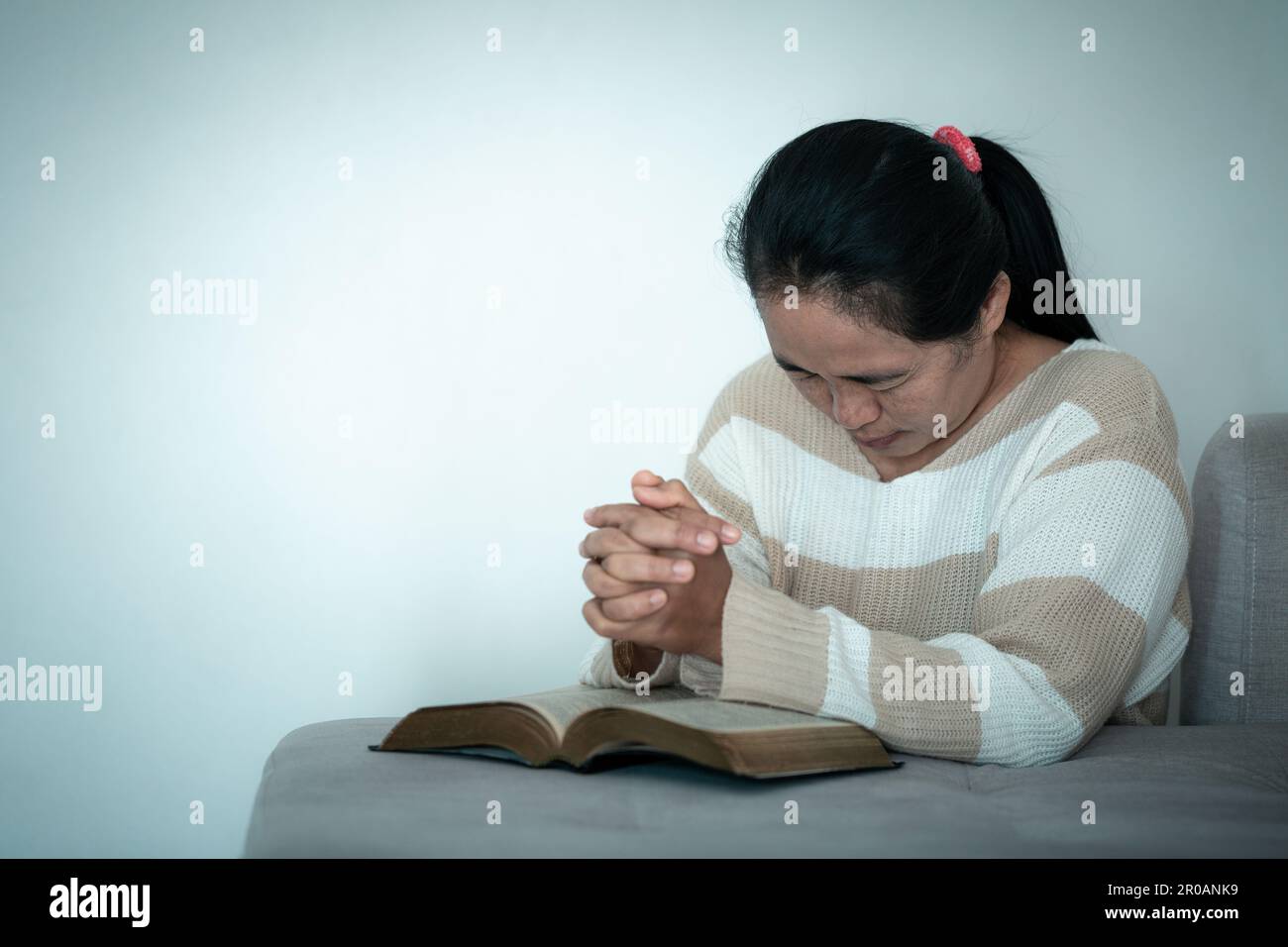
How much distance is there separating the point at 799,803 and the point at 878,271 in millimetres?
638

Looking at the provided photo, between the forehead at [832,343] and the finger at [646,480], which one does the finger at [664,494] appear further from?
the forehead at [832,343]

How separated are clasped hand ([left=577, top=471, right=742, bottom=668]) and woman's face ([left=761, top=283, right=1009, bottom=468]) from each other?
29 centimetres

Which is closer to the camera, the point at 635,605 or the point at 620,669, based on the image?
the point at 635,605

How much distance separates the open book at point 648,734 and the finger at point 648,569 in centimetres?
13

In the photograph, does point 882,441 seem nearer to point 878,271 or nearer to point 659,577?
point 878,271

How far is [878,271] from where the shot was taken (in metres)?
1.45

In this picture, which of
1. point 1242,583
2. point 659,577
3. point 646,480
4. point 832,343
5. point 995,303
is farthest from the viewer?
point 1242,583

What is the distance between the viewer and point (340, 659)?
240 centimetres

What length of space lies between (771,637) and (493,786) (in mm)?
322

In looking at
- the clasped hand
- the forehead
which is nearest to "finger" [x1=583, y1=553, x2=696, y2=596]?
the clasped hand

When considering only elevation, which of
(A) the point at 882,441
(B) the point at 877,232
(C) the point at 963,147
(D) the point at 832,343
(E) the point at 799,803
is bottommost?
(E) the point at 799,803

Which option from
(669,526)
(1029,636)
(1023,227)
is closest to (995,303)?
(1023,227)

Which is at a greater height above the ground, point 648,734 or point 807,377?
point 807,377

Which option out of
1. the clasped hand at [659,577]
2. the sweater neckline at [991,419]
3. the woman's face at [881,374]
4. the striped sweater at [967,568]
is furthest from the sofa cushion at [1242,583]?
the clasped hand at [659,577]
